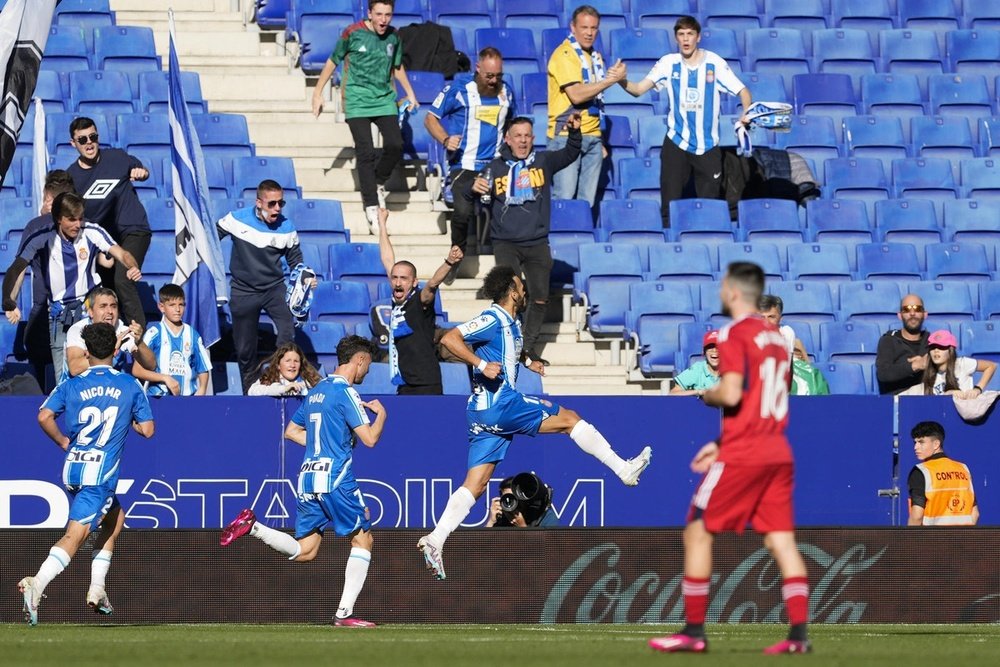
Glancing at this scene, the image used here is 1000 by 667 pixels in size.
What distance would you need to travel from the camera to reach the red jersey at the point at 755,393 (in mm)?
7902

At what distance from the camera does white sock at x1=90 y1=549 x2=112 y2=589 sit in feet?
36.2

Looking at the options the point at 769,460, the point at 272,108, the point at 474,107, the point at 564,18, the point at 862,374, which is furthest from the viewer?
the point at 564,18

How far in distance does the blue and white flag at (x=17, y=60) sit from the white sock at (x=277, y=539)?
2.89m

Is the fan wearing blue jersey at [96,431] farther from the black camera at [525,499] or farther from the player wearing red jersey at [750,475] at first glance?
the player wearing red jersey at [750,475]

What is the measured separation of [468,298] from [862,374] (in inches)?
144

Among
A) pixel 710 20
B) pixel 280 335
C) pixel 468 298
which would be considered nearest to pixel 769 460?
pixel 280 335

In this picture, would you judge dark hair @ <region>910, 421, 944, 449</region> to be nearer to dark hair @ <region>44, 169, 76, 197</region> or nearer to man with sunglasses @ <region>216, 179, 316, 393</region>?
man with sunglasses @ <region>216, 179, 316, 393</region>

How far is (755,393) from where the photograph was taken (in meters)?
7.94

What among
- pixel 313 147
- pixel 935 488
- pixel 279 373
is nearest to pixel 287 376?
pixel 279 373

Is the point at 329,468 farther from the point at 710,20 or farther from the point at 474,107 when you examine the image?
the point at 710,20

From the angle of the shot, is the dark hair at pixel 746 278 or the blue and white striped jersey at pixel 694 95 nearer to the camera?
the dark hair at pixel 746 278

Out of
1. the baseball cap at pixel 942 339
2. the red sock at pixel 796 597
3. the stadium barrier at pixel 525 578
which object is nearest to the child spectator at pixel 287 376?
the stadium barrier at pixel 525 578

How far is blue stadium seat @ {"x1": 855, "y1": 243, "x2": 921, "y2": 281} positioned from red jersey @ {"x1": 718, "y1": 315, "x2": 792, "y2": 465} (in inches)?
370

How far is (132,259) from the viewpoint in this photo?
13938mm
